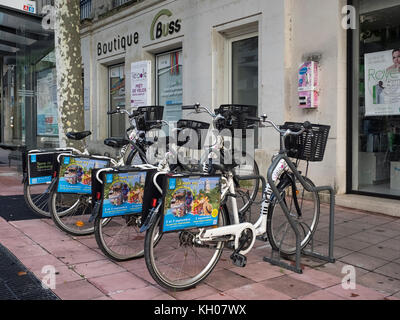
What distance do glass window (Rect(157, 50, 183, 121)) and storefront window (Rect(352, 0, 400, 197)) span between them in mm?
4734

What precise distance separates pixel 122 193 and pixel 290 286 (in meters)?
1.71

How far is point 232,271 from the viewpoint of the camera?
3.91 meters

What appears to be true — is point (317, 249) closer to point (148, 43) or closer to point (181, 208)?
point (181, 208)

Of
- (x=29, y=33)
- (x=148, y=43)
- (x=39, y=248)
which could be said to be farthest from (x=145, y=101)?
(x=39, y=248)

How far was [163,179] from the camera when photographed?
335 centimetres

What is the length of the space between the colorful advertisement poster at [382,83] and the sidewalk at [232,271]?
214 cm

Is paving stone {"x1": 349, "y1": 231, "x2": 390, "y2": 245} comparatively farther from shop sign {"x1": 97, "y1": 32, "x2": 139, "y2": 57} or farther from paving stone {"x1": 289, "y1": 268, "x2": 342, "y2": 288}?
shop sign {"x1": 97, "y1": 32, "x2": 139, "y2": 57}

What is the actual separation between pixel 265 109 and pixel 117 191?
181 inches

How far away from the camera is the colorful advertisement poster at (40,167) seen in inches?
216

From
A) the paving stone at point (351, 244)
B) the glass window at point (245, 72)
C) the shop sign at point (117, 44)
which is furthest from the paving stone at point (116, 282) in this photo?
the shop sign at point (117, 44)

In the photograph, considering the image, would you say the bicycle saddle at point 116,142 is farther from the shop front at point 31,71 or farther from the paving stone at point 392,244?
the shop front at point 31,71

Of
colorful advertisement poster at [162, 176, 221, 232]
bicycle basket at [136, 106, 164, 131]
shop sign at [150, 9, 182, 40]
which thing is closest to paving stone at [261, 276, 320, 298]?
colorful advertisement poster at [162, 176, 221, 232]

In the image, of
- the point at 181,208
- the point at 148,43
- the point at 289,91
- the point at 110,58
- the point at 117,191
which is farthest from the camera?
the point at 110,58

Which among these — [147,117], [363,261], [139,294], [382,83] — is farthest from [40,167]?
[382,83]
